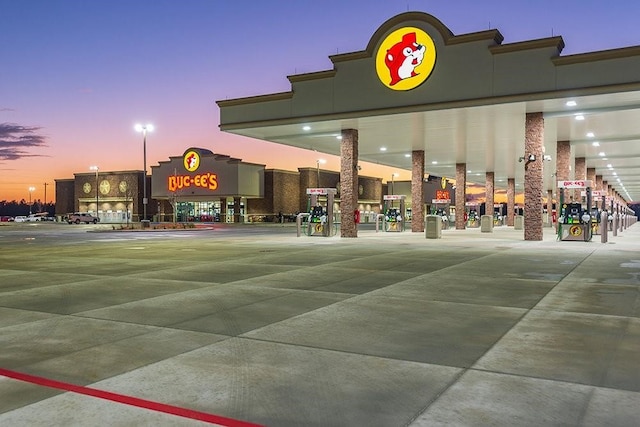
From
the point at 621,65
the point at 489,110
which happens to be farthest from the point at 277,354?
the point at 489,110

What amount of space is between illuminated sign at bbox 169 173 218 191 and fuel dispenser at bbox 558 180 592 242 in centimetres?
4798

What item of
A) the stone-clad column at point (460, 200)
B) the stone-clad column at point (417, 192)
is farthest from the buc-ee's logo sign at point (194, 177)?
the stone-clad column at point (417, 192)

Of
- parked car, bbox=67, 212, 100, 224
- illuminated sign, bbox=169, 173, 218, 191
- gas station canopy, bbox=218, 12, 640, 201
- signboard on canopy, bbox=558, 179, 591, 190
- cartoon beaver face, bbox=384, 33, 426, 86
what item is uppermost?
cartoon beaver face, bbox=384, 33, 426, 86

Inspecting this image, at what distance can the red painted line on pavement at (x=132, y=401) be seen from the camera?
4074mm

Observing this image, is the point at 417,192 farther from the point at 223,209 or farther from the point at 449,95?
the point at 223,209

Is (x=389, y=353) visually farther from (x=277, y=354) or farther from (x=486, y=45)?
(x=486, y=45)

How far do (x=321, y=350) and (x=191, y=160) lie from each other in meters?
66.1

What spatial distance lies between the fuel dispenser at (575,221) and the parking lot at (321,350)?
50.0ft

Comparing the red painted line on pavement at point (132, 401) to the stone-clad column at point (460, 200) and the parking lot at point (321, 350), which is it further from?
the stone-clad column at point (460, 200)

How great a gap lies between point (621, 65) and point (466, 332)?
18.0 m

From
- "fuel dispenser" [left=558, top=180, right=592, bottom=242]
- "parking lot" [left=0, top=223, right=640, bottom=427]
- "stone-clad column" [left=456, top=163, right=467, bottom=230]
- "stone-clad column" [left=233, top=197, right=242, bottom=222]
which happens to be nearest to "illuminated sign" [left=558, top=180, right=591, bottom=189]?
"fuel dispenser" [left=558, top=180, right=592, bottom=242]

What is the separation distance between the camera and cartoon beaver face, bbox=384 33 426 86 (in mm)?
24562

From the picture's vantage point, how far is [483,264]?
1520 centimetres

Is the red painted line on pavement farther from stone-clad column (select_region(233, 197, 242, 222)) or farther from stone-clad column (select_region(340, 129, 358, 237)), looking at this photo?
stone-clad column (select_region(233, 197, 242, 222))
